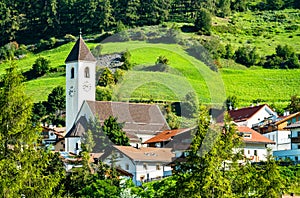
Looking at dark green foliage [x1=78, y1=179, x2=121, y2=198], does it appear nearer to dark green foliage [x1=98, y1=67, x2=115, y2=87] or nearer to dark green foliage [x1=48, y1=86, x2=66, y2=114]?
dark green foliage [x1=48, y1=86, x2=66, y2=114]

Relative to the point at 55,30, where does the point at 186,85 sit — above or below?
below

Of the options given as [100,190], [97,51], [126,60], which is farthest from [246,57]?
[100,190]

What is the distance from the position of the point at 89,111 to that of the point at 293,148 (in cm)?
1824

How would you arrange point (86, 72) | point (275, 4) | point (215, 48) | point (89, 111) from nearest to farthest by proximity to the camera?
point (89, 111), point (86, 72), point (215, 48), point (275, 4)

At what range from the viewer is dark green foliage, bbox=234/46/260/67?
97.2 meters

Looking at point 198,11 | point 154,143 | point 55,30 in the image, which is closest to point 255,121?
point 154,143

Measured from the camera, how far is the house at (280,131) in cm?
5640

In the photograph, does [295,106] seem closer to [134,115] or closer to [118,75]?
[134,115]

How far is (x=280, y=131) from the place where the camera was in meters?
58.1

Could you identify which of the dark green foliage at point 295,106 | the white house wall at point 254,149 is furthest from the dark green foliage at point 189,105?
the white house wall at point 254,149

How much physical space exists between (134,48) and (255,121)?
33053 millimetres

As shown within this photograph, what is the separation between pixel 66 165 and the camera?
47.1 metres

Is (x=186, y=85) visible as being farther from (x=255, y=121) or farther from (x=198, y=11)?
(x=198, y=11)

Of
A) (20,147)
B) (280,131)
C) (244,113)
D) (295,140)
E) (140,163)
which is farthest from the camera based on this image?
(244,113)
